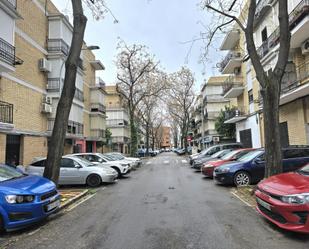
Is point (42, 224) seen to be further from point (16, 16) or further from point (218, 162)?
point (16, 16)

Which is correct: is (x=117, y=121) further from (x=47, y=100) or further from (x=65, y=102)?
(x=65, y=102)

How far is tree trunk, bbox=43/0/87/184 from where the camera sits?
8.89m

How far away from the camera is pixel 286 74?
17.5 m

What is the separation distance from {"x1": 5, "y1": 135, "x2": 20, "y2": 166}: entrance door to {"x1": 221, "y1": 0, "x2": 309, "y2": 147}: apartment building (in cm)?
1406

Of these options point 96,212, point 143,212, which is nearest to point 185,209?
point 143,212

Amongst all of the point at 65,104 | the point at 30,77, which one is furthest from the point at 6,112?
the point at 65,104

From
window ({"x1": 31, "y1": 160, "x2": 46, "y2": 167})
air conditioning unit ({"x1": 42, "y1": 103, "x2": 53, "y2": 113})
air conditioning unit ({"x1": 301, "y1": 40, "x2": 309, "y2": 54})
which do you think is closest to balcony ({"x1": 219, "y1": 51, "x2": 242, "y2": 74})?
air conditioning unit ({"x1": 301, "y1": 40, "x2": 309, "y2": 54})

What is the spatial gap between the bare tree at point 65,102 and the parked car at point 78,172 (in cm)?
383

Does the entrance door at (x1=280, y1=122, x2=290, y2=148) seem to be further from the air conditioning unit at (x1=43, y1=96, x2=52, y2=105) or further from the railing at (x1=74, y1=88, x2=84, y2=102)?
the railing at (x1=74, y1=88, x2=84, y2=102)

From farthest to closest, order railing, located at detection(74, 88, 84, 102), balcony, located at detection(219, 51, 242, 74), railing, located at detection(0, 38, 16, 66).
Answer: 1. balcony, located at detection(219, 51, 242, 74)
2. railing, located at detection(74, 88, 84, 102)
3. railing, located at detection(0, 38, 16, 66)

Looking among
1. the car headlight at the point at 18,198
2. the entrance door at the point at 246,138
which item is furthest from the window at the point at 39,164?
the entrance door at the point at 246,138

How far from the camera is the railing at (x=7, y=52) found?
1441 centimetres

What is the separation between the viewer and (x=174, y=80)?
4316 centimetres

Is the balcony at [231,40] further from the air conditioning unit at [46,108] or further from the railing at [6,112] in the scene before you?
the railing at [6,112]
